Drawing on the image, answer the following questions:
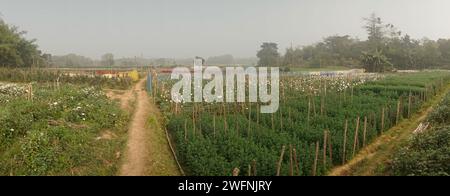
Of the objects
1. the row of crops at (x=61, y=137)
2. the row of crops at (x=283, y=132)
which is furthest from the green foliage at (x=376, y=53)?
the row of crops at (x=61, y=137)

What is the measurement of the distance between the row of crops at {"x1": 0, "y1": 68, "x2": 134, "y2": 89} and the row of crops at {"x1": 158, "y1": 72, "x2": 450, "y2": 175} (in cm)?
541

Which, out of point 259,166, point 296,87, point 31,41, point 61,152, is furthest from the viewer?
point 31,41

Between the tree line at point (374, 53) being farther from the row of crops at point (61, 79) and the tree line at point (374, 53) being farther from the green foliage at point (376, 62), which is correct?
the row of crops at point (61, 79)

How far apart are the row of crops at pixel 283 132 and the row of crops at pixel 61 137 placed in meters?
2.03

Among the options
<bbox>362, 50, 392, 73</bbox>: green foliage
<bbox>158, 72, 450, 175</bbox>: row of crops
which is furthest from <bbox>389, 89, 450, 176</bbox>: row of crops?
<bbox>362, 50, 392, 73</bbox>: green foliage

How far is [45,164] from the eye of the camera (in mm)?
9211

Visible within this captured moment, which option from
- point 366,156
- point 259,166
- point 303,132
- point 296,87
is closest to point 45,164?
point 259,166

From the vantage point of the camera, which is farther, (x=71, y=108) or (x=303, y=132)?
(x=71, y=108)

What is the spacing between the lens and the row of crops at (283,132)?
903cm

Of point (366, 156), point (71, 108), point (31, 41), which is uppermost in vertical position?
point (31, 41)

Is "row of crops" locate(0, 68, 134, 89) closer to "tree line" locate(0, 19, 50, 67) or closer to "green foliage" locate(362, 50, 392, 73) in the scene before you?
"tree line" locate(0, 19, 50, 67)

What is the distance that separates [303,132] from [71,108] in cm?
813
